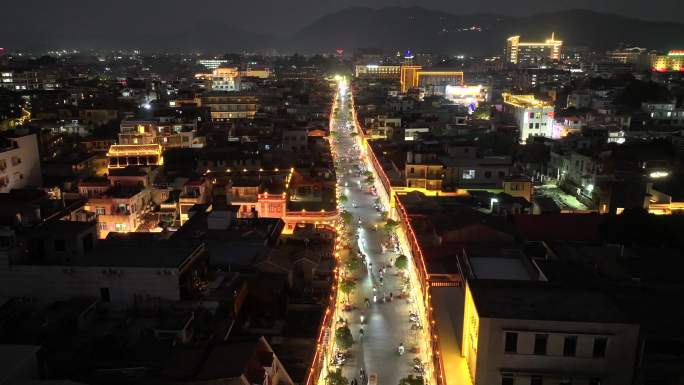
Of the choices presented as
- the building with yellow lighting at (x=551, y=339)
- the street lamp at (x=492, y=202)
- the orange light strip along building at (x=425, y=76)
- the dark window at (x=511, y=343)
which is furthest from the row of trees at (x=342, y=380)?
the orange light strip along building at (x=425, y=76)

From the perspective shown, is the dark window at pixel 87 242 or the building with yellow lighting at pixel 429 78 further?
the building with yellow lighting at pixel 429 78

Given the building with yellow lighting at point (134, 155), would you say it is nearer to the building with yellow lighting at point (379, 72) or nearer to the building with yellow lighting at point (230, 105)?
the building with yellow lighting at point (230, 105)

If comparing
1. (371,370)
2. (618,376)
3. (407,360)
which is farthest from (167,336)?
(618,376)

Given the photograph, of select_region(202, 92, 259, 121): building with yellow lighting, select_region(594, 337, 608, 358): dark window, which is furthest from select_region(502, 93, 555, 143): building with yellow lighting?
select_region(594, 337, 608, 358): dark window

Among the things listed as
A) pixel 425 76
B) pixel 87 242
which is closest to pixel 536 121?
pixel 87 242

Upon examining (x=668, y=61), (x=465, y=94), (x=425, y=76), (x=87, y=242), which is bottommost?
(x=87, y=242)

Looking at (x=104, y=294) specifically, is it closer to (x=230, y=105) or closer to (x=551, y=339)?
(x=551, y=339)

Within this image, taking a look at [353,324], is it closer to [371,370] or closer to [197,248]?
[371,370]
